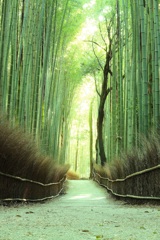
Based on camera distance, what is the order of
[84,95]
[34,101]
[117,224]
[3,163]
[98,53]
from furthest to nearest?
[84,95] → [98,53] → [34,101] → [3,163] → [117,224]

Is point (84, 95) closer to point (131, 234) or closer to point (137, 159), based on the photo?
point (137, 159)

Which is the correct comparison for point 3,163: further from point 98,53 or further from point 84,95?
point 84,95

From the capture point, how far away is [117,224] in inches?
88.2

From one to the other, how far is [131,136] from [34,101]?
5.31ft

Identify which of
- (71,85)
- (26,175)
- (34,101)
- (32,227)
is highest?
(71,85)

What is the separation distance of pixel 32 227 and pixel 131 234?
1.82 feet

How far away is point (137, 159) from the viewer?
414 centimetres

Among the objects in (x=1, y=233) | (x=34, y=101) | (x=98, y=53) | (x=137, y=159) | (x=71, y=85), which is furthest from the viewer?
(x=71, y=85)

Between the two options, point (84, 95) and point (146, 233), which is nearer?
point (146, 233)

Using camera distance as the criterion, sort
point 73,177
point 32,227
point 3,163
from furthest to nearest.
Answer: point 73,177 → point 3,163 → point 32,227

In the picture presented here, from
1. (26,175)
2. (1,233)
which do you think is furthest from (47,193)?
(1,233)

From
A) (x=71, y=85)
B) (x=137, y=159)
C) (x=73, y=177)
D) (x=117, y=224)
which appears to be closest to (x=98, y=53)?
(x=71, y=85)

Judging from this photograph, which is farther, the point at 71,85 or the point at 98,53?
the point at 71,85

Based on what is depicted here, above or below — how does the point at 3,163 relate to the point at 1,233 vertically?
above
